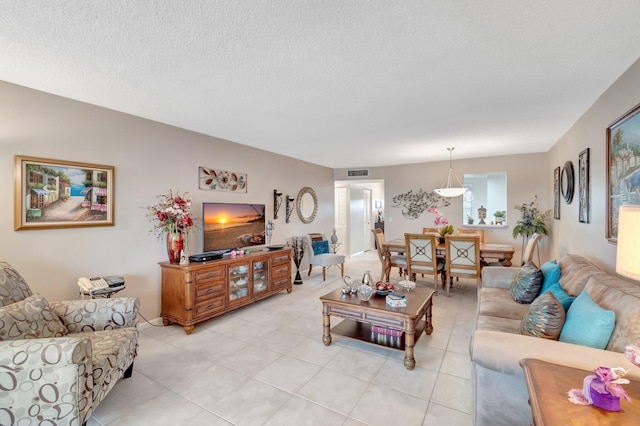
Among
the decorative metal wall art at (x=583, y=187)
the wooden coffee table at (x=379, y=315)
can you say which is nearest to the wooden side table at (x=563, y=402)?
the wooden coffee table at (x=379, y=315)

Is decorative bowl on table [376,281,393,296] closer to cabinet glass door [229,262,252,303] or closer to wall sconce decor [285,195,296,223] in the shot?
cabinet glass door [229,262,252,303]

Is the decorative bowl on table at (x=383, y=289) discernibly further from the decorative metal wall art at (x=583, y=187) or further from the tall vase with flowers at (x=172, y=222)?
the tall vase with flowers at (x=172, y=222)

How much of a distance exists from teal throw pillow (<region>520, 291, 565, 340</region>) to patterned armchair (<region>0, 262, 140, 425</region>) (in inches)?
101

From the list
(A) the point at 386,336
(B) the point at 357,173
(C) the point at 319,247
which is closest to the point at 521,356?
(A) the point at 386,336

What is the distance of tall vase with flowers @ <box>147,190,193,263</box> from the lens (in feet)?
10.6

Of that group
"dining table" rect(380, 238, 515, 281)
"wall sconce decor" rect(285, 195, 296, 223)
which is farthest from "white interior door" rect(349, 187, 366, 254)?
"dining table" rect(380, 238, 515, 281)

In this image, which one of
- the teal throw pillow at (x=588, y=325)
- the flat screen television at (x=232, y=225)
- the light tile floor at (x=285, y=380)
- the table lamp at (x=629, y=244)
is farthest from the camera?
the flat screen television at (x=232, y=225)

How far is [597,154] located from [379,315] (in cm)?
255

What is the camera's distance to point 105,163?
2934mm

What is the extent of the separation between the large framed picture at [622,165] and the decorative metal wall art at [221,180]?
4183 millimetres

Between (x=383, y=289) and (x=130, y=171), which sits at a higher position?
(x=130, y=171)

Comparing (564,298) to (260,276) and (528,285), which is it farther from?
(260,276)

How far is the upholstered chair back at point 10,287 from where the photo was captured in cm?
188

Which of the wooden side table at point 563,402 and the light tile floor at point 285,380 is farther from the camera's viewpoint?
the light tile floor at point 285,380
